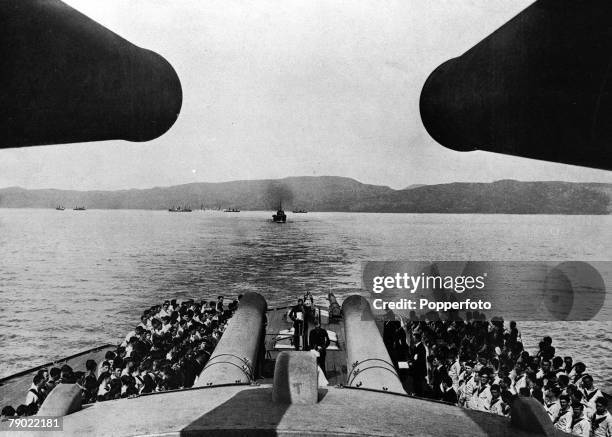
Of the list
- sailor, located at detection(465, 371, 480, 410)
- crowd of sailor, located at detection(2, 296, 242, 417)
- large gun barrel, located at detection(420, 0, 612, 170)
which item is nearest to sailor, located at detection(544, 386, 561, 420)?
sailor, located at detection(465, 371, 480, 410)

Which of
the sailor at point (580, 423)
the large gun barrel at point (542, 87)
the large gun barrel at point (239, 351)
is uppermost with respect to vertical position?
the large gun barrel at point (542, 87)

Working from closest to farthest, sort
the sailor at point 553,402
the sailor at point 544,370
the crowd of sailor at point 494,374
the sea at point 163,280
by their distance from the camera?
1. the sailor at point 553,402
2. the crowd of sailor at point 494,374
3. the sailor at point 544,370
4. the sea at point 163,280

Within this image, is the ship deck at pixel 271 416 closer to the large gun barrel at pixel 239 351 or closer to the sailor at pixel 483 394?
the large gun barrel at pixel 239 351

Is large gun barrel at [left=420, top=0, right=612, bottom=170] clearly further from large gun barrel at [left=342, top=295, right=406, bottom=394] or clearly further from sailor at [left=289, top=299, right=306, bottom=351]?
sailor at [left=289, top=299, right=306, bottom=351]

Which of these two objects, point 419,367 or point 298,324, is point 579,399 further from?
point 298,324

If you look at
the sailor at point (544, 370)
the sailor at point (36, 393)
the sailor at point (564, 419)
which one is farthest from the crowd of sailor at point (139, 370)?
the sailor at point (544, 370)

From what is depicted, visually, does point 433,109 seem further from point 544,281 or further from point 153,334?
point 544,281

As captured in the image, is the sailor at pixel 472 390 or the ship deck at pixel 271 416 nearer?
the ship deck at pixel 271 416

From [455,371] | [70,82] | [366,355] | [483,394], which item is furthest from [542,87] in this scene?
[455,371]
